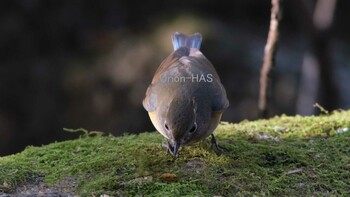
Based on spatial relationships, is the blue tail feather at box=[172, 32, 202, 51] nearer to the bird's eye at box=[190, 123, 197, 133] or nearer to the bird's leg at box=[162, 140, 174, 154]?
the bird's leg at box=[162, 140, 174, 154]

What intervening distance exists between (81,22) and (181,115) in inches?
348

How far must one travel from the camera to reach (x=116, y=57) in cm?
1198

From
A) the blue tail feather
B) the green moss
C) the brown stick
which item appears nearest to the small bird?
the green moss

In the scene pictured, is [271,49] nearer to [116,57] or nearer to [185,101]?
[185,101]

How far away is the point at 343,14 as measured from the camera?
500 inches

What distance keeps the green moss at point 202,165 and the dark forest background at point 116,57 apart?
614 cm

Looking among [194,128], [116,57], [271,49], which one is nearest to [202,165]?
[194,128]

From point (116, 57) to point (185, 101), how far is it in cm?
761

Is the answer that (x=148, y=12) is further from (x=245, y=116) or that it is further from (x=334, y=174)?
(x=334, y=174)

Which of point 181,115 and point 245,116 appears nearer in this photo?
point 181,115

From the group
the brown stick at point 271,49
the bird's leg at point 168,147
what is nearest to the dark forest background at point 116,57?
the brown stick at point 271,49

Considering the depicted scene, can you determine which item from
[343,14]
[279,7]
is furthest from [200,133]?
[343,14]

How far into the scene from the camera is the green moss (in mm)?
4035

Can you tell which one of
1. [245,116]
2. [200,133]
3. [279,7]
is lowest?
[245,116]
